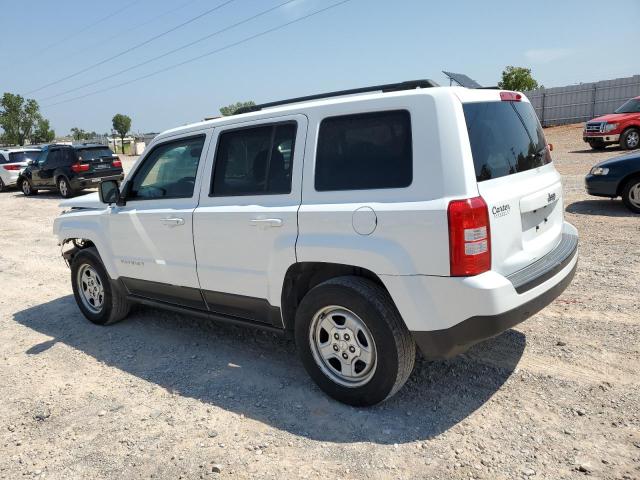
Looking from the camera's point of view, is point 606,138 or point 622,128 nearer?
point 622,128

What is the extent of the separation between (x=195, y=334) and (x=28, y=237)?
7.55 meters

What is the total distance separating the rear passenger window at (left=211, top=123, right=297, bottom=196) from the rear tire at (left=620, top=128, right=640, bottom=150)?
55.0 ft

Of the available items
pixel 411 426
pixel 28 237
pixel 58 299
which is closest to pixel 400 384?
pixel 411 426

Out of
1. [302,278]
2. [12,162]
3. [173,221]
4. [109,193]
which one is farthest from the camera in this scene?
[12,162]

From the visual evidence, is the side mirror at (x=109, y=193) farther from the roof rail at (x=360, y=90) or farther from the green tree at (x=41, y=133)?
the green tree at (x=41, y=133)

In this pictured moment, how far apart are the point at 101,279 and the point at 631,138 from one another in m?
17.4

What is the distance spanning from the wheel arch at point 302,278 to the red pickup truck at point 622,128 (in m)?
16.6

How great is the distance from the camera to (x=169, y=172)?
4.43 m

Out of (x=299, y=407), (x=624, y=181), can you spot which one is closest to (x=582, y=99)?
(x=624, y=181)

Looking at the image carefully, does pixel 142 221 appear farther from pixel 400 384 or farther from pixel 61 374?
pixel 400 384

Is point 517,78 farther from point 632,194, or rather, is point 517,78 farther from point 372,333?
point 372,333

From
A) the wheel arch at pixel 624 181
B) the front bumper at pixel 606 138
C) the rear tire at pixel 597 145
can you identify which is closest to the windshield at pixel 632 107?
the front bumper at pixel 606 138

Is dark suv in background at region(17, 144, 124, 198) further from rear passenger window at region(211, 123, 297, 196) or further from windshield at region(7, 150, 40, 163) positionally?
rear passenger window at region(211, 123, 297, 196)

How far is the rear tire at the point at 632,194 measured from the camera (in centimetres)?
824
